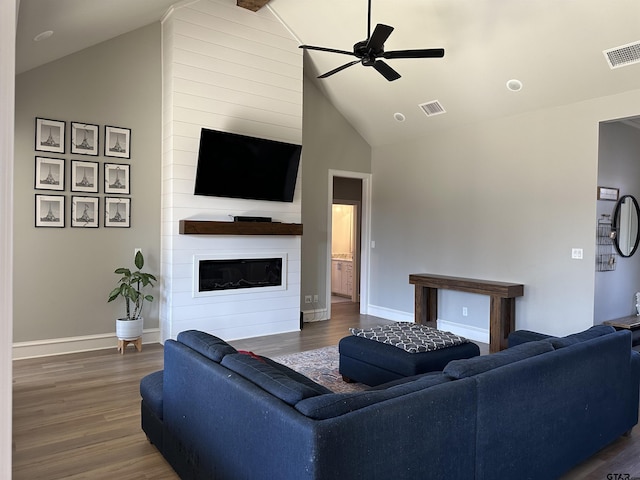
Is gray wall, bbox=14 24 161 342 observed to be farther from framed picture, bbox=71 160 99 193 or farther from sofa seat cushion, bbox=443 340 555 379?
sofa seat cushion, bbox=443 340 555 379

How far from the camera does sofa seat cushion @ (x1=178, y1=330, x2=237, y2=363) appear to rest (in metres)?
2.25

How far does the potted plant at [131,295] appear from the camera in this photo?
15.7 feet

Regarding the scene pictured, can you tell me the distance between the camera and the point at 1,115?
2.62 ft

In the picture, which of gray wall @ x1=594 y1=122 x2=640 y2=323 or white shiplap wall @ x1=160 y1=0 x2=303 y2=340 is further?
white shiplap wall @ x1=160 y1=0 x2=303 y2=340

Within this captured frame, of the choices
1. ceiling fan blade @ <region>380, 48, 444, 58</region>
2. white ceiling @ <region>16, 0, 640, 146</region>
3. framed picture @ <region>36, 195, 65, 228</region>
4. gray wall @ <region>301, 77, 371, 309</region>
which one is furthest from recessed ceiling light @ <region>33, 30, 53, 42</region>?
gray wall @ <region>301, 77, 371, 309</region>

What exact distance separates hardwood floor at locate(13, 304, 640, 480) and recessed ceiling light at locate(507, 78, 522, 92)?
3568 millimetres

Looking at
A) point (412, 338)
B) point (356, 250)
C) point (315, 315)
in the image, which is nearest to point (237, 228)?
point (315, 315)

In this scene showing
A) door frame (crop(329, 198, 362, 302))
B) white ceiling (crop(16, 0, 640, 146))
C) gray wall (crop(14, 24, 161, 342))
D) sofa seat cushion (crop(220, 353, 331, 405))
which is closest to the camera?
sofa seat cushion (crop(220, 353, 331, 405))

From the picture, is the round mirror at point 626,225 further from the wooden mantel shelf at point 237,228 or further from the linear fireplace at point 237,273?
the linear fireplace at point 237,273

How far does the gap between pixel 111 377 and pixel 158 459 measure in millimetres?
1709

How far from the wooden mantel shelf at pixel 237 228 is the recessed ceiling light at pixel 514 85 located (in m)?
3.00

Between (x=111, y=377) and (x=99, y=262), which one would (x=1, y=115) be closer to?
(x=111, y=377)

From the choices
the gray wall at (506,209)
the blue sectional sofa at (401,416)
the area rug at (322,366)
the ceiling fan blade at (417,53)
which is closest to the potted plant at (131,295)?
the area rug at (322,366)

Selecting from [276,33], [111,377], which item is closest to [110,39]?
[276,33]
